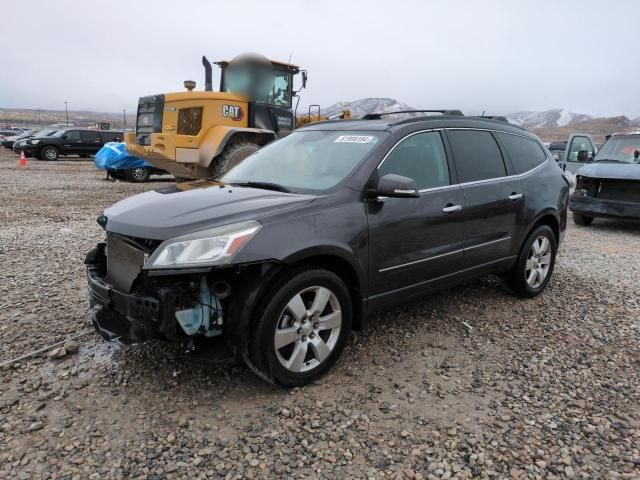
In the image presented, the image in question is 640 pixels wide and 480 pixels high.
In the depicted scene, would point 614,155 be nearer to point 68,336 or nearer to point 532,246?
point 532,246

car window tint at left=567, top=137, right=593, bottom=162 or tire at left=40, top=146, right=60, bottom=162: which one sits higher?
car window tint at left=567, top=137, right=593, bottom=162

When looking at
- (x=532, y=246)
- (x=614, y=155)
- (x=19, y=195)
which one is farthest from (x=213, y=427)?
(x=19, y=195)

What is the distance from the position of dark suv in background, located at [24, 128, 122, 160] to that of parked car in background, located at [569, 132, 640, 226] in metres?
22.8

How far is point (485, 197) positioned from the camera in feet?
13.8

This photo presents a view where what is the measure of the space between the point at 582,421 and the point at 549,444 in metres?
0.35

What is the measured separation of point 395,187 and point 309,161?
2.94ft

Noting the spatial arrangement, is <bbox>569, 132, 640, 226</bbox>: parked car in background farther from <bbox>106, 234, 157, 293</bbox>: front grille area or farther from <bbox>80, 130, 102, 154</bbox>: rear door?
<bbox>80, 130, 102, 154</bbox>: rear door

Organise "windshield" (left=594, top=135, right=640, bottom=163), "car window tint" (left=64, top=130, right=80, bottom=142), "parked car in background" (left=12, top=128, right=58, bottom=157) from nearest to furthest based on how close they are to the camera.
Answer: "windshield" (left=594, top=135, right=640, bottom=163) < "parked car in background" (left=12, top=128, right=58, bottom=157) < "car window tint" (left=64, top=130, right=80, bottom=142)

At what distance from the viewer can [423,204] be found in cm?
369

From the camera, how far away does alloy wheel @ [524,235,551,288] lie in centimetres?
485

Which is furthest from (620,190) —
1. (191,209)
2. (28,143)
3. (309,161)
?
(28,143)

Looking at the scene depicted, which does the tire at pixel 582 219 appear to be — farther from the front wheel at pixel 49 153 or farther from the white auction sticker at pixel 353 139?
the front wheel at pixel 49 153

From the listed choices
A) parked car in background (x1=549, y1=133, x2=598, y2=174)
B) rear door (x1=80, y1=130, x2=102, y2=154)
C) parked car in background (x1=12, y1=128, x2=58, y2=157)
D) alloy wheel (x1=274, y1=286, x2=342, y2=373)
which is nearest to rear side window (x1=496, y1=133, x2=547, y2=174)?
alloy wheel (x1=274, y1=286, x2=342, y2=373)

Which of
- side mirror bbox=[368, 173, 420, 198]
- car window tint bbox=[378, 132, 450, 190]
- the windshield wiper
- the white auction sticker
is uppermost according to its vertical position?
the white auction sticker
